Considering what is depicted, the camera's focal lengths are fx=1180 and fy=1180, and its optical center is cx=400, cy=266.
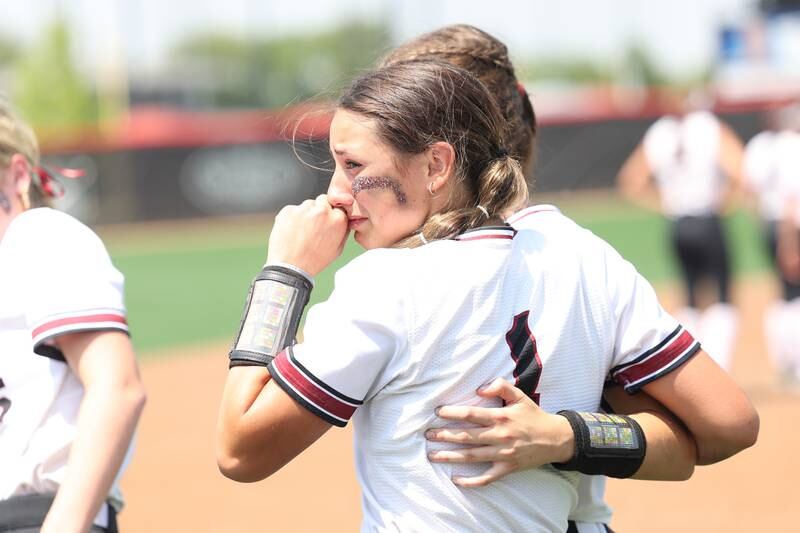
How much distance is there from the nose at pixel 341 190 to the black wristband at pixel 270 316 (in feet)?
0.53

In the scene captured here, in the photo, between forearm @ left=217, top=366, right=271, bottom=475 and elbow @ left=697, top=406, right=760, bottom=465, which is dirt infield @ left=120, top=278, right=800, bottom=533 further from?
forearm @ left=217, top=366, right=271, bottom=475

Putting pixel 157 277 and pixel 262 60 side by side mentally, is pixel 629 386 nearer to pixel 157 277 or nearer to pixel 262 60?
pixel 157 277

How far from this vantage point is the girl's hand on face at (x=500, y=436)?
2049mm

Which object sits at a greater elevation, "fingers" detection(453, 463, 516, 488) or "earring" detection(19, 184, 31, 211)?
"earring" detection(19, 184, 31, 211)

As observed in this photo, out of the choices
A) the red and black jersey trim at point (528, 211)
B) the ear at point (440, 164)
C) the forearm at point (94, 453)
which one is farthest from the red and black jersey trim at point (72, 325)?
the red and black jersey trim at point (528, 211)

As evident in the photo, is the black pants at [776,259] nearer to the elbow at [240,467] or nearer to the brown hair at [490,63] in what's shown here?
the brown hair at [490,63]

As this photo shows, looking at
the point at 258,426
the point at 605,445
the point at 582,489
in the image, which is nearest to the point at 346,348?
the point at 258,426

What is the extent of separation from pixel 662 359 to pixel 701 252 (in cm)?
700

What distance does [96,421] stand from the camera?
2201 millimetres

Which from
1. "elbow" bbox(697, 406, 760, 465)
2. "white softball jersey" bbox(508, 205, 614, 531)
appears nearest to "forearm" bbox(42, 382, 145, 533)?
"white softball jersey" bbox(508, 205, 614, 531)

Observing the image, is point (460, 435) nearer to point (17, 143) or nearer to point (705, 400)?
point (705, 400)

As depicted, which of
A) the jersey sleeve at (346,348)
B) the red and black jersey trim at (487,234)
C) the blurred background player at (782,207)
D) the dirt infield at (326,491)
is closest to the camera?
the jersey sleeve at (346,348)

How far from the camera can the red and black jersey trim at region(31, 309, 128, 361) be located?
227 centimetres

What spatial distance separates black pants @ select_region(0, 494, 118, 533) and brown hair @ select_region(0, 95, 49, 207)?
2.34ft
